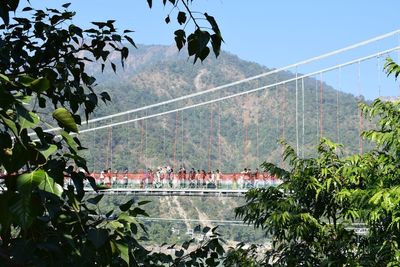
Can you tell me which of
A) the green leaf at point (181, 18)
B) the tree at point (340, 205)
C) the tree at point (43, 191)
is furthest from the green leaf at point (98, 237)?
the tree at point (340, 205)

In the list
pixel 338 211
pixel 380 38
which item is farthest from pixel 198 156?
pixel 338 211

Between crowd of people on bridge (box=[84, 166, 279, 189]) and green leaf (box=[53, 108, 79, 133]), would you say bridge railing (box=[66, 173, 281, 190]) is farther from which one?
green leaf (box=[53, 108, 79, 133])

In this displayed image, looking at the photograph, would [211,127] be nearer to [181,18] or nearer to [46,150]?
[181,18]

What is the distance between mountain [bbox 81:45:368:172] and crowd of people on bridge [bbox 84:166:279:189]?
886 inches

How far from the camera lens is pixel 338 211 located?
4430mm

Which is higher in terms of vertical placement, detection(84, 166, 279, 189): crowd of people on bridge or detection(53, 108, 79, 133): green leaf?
detection(53, 108, 79, 133): green leaf

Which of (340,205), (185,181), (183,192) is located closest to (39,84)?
(340,205)

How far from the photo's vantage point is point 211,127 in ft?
278

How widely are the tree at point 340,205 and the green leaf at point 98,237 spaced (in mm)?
2392

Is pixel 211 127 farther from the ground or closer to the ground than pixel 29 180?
farther from the ground

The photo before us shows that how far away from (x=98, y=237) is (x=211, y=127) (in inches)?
3293

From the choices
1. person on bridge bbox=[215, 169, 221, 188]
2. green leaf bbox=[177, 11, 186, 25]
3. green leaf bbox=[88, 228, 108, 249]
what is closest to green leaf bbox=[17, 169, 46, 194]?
green leaf bbox=[88, 228, 108, 249]

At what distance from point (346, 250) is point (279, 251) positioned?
0.44 m

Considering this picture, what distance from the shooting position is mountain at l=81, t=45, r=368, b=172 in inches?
2630
